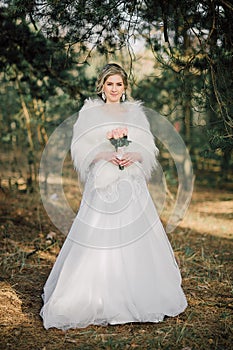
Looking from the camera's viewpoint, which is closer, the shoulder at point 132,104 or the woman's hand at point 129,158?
the woman's hand at point 129,158

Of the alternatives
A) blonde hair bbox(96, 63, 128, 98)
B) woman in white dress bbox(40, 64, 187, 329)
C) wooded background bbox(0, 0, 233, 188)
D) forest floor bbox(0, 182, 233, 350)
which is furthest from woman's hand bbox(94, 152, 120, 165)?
forest floor bbox(0, 182, 233, 350)

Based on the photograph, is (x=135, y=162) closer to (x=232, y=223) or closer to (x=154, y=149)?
(x=154, y=149)

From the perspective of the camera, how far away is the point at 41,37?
518 centimetres

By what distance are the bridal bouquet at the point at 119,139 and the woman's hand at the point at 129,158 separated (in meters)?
0.03

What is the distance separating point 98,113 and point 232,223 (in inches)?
177

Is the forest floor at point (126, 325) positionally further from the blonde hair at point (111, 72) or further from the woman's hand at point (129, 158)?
the blonde hair at point (111, 72)

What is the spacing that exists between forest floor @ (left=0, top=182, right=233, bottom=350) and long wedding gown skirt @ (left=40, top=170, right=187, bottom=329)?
109mm

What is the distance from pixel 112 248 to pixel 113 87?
1.31m

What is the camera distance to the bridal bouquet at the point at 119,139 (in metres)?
3.43

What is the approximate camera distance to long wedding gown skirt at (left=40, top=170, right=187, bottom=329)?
3311mm

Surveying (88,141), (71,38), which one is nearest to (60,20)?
(71,38)

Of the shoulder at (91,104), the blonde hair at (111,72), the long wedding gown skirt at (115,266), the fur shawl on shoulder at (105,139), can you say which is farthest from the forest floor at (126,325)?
the blonde hair at (111,72)

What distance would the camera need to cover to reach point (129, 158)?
11.4 feet

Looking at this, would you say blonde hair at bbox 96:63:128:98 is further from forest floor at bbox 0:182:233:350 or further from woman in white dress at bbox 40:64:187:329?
forest floor at bbox 0:182:233:350
